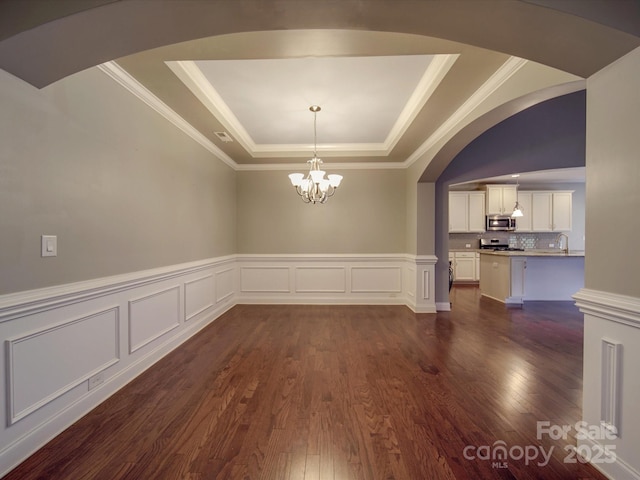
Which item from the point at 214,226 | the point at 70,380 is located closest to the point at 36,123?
the point at 70,380

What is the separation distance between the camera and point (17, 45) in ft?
4.58

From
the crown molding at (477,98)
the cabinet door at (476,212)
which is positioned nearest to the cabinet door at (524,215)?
the cabinet door at (476,212)

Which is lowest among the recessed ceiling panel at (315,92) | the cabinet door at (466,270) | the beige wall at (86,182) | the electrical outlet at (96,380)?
the electrical outlet at (96,380)

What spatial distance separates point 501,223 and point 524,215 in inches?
32.7

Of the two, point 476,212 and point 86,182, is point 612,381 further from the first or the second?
point 476,212

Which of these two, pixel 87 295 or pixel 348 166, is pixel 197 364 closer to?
pixel 87 295

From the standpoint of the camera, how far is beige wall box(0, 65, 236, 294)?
5.23 ft

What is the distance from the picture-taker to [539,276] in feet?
18.1

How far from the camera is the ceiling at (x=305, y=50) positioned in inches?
52.6

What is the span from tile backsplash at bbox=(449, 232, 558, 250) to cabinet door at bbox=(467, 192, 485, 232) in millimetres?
339

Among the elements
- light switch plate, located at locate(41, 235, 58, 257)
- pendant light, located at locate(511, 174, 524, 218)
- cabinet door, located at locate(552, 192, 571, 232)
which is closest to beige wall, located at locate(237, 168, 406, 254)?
light switch plate, located at locate(41, 235, 58, 257)

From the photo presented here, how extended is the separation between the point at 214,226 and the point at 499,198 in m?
7.79

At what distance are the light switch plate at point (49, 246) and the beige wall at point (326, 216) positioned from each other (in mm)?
3613

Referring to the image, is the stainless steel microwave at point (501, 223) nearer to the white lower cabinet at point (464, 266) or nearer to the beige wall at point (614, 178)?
the white lower cabinet at point (464, 266)
